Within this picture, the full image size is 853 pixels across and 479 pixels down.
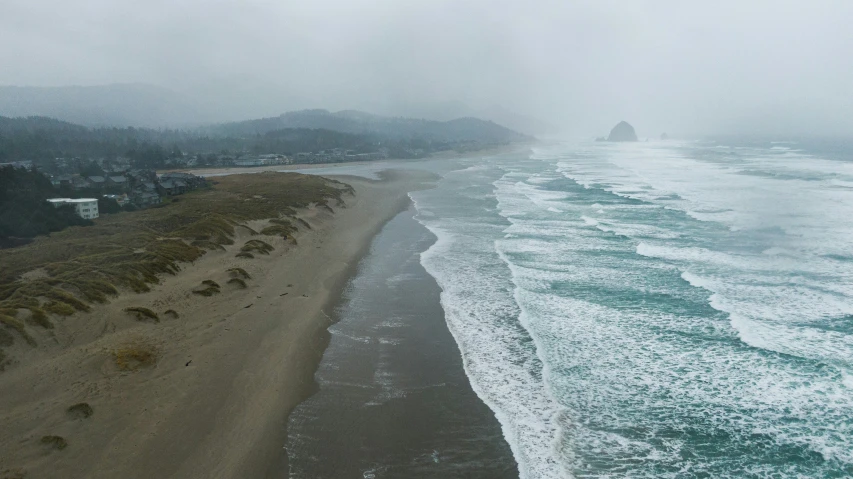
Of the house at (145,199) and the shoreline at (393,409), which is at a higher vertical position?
the house at (145,199)

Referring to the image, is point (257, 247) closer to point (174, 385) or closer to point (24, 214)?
point (174, 385)

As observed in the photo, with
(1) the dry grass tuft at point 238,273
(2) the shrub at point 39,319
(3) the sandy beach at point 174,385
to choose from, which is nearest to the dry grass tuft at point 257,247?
(1) the dry grass tuft at point 238,273

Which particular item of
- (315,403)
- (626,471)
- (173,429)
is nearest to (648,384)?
(626,471)

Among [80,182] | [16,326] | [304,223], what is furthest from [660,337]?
[80,182]

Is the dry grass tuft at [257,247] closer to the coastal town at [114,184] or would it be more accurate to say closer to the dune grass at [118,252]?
the dune grass at [118,252]

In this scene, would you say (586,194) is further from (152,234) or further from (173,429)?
(173,429)

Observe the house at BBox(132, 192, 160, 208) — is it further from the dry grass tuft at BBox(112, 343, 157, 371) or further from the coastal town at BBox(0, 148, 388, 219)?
the dry grass tuft at BBox(112, 343, 157, 371)
